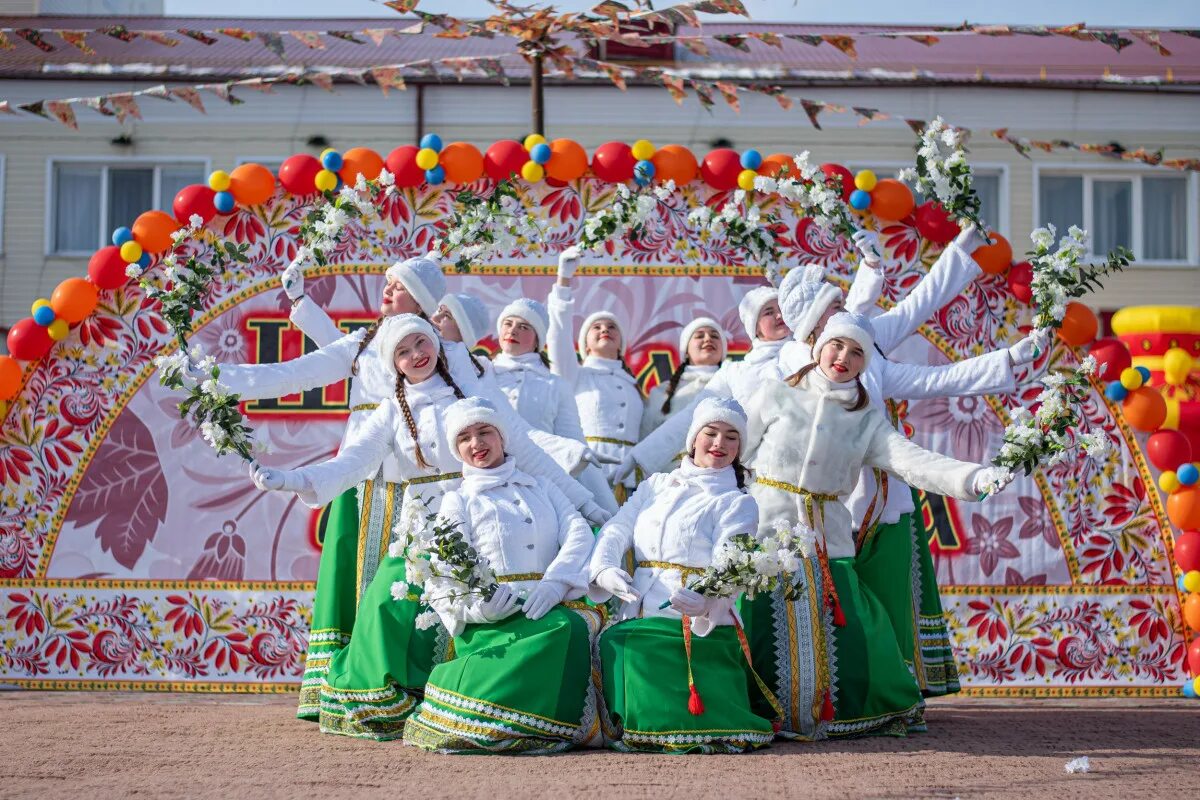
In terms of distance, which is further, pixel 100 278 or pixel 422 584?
pixel 100 278

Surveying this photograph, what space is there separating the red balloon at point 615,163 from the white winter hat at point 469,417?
2203mm

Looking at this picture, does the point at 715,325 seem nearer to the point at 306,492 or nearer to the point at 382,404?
the point at 382,404

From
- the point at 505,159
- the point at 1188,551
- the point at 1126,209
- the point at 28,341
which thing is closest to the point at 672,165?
the point at 505,159

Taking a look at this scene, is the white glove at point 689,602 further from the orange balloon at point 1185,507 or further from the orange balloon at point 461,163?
the orange balloon at point 1185,507

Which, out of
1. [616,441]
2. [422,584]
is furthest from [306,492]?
[616,441]

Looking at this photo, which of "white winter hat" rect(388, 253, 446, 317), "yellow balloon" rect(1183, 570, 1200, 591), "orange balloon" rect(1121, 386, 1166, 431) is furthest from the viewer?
"orange balloon" rect(1121, 386, 1166, 431)

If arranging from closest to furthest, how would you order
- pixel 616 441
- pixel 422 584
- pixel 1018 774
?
pixel 1018 774
pixel 422 584
pixel 616 441

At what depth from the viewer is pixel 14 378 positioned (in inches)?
295

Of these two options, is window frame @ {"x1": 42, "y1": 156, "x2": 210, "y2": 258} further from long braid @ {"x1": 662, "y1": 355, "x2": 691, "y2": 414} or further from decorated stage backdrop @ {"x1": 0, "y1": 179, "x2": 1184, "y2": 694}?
long braid @ {"x1": 662, "y1": 355, "x2": 691, "y2": 414}

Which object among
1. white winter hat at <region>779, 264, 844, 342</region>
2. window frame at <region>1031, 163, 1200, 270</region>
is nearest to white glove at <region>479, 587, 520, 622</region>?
white winter hat at <region>779, 264, 844, 342</region>

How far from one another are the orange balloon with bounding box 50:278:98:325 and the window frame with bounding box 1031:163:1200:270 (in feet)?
34.4

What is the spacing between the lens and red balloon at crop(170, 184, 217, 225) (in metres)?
7.53

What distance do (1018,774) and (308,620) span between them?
3873 millimetres

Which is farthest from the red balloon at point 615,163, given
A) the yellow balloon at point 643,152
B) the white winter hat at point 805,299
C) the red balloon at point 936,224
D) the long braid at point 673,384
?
the red balloon at point 936,224
